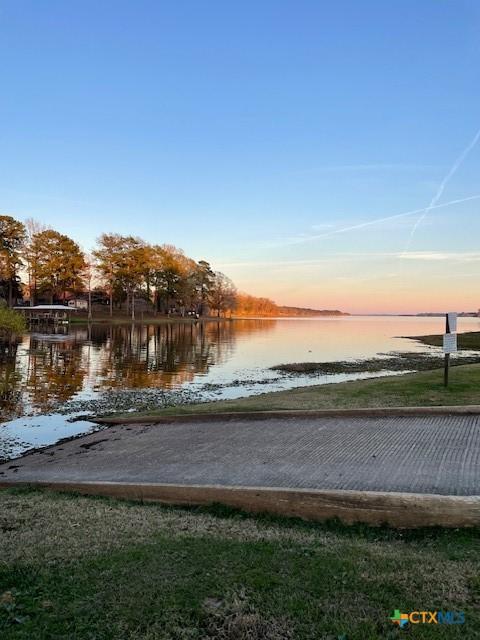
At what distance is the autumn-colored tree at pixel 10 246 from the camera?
64625 millimetres

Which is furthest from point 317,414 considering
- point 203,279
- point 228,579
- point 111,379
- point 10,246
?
point 203,279

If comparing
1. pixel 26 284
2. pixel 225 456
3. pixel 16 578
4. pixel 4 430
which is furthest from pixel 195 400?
pixel 26 284

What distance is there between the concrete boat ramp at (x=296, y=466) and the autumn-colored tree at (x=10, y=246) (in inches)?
2419

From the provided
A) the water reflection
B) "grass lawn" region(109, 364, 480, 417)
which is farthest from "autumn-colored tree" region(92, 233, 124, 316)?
"grass lawn" region(109, 364, 480, 417)

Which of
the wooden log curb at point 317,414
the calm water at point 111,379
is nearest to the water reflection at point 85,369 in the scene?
the calm water at point 111,379

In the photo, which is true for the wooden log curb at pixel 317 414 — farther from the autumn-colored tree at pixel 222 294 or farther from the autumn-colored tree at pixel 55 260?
the autumn-colored tree at pixel 222 294

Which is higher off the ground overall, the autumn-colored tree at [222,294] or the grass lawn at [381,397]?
the autumn-colored tree at [222,294]

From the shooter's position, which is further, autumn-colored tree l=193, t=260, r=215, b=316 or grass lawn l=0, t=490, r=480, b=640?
autumn-colored tree l=193, t=260, r=215, b=316

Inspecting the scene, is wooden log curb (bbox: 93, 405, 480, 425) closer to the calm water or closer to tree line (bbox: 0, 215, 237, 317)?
the calm water

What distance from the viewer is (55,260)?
7081cm

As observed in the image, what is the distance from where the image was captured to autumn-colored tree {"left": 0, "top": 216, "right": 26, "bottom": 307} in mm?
64625

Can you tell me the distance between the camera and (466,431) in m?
7.51

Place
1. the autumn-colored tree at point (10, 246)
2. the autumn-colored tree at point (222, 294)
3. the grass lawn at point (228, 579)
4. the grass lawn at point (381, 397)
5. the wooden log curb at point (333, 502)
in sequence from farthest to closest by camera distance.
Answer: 1. the autumn-colored tree at point (222, 294)
2. the autumn-colored tree at point (10, 246)
3. the grass lawn at point (381, 397)
4. the wooden log curb at point (333, 502)
5. the grass lawn at point (228, 579)

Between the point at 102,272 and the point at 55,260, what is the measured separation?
37.7ft
